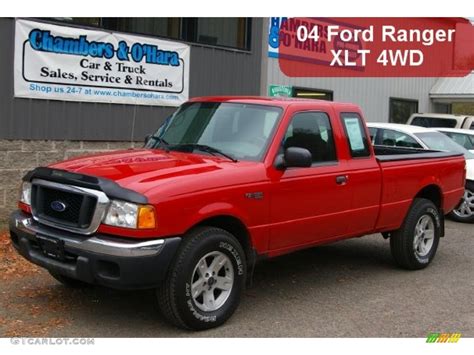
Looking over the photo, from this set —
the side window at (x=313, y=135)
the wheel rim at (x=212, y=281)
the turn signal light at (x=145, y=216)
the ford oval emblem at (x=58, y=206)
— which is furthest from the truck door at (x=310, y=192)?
the ford oval emblem at (x=58, y=206)

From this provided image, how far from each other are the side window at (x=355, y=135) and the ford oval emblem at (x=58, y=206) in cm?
292

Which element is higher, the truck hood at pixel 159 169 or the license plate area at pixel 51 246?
the truck hood at pixel 159 169

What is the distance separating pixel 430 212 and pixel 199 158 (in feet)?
10.6

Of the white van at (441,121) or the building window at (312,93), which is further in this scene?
the white van at (441,121)

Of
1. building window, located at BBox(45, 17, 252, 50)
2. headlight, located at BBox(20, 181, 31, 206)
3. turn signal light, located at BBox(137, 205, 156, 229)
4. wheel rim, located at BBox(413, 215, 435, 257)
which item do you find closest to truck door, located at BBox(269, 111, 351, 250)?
turn signal light, located at BBox(137, 205, 156, 229)

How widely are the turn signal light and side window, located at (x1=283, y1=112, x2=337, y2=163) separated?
5.29 feet

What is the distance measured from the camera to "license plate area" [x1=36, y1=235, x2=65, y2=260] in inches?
174

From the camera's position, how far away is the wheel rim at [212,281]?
4.58m

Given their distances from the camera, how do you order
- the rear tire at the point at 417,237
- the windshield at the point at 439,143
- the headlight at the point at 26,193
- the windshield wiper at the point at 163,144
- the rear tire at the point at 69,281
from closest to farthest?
the headlight at the point at 26,193
the rear tire at the point at 69,281
the windshield wiper at the point at 163,144
the rear tire at the point at 417,237
the windshield at the point at 439,143

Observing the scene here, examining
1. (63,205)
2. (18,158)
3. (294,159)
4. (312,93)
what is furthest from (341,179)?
(312,93)

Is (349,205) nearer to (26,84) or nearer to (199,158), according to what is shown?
(199,158)

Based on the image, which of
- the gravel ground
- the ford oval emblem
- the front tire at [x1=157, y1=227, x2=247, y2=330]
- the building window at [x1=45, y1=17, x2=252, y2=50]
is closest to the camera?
the front tire at [x1=157, y1=227, x2=247, y2=330]

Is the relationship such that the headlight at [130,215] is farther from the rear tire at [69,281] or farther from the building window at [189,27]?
the building window at [189,27]

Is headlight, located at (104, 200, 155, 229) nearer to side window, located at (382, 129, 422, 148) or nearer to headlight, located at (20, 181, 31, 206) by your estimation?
headlight, located at (20, 181, 31, 206)
